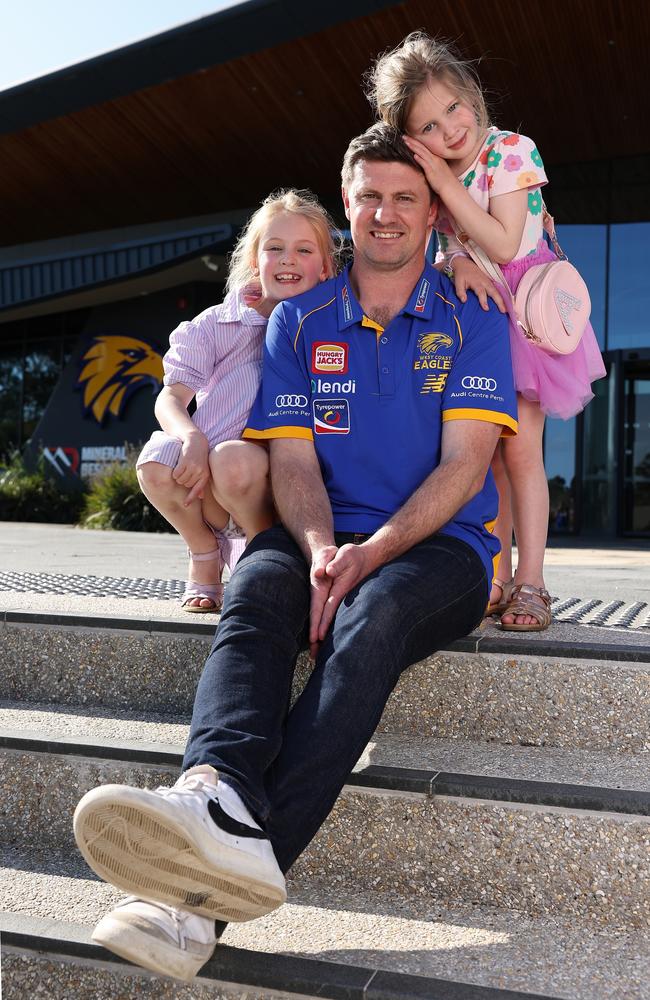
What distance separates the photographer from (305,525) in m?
2.19

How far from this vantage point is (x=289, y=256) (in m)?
2.71

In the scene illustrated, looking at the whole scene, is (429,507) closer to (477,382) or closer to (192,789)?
(477,382)

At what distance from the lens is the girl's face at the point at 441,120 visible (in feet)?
8.19

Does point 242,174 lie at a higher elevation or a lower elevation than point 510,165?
higher

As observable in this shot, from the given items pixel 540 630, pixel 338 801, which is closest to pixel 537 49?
pixel 540 630

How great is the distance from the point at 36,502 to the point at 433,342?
543 inches

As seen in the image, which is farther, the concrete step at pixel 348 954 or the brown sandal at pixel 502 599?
the brown sandal at pixel 502 599

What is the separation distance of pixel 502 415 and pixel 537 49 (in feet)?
27.9

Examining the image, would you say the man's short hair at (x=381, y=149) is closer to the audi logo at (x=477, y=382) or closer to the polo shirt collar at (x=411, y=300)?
the polo shirt collar at (x=411, y=300)

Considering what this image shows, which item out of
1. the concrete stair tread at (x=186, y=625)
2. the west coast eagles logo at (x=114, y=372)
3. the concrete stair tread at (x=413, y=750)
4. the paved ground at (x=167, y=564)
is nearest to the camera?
the concrete stair tread at (x=413, y=750)

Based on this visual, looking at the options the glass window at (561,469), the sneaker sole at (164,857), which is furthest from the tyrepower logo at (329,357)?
the glass window at (561,469)

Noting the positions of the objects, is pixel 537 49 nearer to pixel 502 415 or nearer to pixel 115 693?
pixel 502 415

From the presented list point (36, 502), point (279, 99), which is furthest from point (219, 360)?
point (36, 502)

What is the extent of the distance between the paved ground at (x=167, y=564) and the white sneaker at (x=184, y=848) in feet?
8.38
